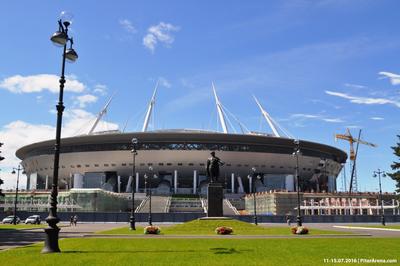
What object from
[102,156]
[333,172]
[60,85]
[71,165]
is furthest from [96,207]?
[333,172]

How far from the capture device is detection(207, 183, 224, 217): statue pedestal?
31.5 metres

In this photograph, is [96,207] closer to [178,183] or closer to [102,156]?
[102,156]

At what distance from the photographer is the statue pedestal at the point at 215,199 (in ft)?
103

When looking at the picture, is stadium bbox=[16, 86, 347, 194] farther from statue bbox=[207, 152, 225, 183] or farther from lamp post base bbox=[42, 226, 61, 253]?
lamp post base bbox=[42, 226, 61, 253]

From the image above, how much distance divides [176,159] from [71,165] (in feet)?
92.3

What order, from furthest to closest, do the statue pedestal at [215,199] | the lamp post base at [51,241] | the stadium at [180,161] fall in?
the stadium at [180,161] → the statue pedestal at [215,199] → the lamp post base at [51,241]

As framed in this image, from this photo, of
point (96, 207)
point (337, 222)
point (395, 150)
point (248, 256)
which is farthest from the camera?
point (96, 207)

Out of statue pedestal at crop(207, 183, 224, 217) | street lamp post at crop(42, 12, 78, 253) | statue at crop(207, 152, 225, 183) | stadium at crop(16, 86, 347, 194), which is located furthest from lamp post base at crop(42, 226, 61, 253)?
stadium at crop(16, 86, 347, 194)

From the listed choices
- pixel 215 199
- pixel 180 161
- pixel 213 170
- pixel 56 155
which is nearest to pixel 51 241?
pixel 56 155

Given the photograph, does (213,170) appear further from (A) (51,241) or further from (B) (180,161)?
(B) (180,161)

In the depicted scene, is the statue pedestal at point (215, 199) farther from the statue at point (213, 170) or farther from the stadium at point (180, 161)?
the stadium at point (180, 161)

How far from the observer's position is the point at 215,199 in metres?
31.9

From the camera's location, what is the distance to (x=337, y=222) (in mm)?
57875

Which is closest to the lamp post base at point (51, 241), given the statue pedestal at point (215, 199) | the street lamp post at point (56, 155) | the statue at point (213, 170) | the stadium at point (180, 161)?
the street lamp post at point (56, 155)
